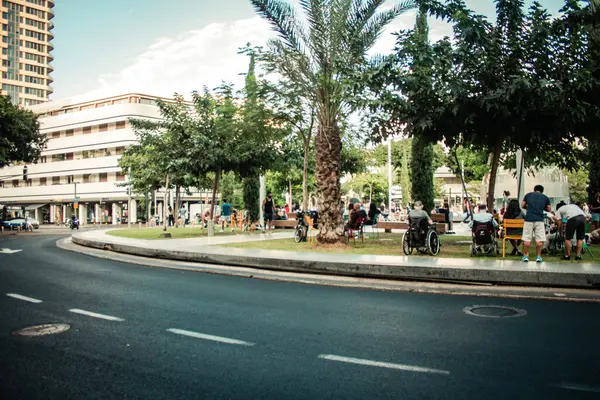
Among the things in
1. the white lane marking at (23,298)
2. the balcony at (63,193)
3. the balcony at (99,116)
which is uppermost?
Result: the balcony at (99,116)

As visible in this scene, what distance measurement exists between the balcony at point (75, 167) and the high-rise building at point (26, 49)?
3370 cm

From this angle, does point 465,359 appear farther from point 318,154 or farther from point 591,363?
point 318,154

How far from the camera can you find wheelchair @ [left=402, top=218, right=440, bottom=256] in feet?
43.8

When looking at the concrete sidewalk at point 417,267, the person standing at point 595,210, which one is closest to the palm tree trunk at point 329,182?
the concrete sidewalk at point 417,267

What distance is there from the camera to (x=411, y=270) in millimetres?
10383

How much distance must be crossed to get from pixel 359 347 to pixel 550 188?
26.4 m

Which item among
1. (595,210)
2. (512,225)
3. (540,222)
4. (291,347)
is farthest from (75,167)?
(291,347)

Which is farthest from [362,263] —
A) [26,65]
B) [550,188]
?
[26,65]

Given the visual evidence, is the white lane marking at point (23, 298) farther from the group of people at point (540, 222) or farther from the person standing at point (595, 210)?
the person standing at point (595, 210)

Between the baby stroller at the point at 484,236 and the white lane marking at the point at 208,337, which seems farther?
the baby stroller at the point at 484,236

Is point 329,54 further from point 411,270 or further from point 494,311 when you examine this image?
point 494,311

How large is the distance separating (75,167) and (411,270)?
69.4m

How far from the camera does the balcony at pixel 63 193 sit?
6625 centimetres

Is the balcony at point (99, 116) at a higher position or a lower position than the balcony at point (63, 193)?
higher
